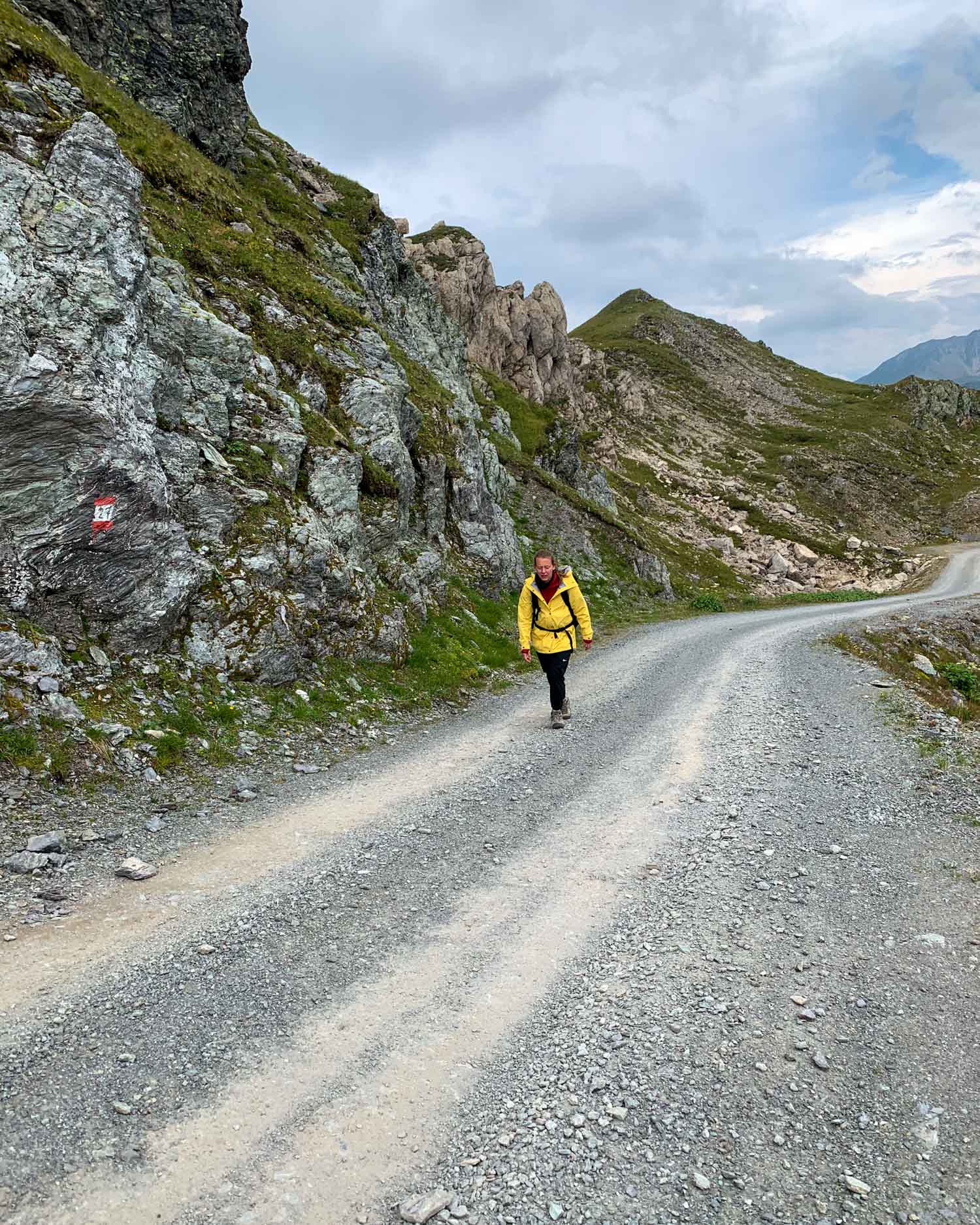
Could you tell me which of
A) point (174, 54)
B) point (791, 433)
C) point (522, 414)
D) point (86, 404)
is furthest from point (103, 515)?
A: point (791, 433)

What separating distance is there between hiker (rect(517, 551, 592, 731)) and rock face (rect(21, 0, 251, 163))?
80.3 ft

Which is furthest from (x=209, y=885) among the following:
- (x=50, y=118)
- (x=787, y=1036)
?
(x=50, y=118)

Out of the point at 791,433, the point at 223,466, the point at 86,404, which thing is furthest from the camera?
the point at 791,433

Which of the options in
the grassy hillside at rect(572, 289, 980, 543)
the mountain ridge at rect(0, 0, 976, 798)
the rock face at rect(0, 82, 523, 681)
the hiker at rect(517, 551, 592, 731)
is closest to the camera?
the mountain ridge at rect(0, 0, 976, 798)

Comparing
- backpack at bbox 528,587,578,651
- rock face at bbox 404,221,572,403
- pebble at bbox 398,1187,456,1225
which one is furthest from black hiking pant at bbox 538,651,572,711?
rock face at bbox 404,221,572,403

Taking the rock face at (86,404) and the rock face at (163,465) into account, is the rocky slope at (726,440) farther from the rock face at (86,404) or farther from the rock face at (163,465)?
the rock face at (86,404)

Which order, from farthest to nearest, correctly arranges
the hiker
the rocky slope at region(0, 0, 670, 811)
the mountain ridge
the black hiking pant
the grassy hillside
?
the grassy hillside, the black hiking pant, the hiker, the mountain ridge, the rocky slope at region(0, 0, 670, 811)

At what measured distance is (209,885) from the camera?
22.3 feet

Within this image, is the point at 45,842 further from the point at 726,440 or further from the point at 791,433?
the point at 791,433

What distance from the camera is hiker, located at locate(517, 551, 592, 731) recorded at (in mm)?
12969

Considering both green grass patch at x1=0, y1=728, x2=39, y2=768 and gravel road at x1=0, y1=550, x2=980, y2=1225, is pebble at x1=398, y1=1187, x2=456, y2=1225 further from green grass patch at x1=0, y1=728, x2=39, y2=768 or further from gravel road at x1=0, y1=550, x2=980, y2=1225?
green grass patch at x1=0, y1=728, x2=39, y2=768

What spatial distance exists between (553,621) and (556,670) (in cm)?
103

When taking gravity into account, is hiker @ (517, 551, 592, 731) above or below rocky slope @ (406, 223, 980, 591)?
below

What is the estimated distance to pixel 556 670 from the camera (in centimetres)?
1323
